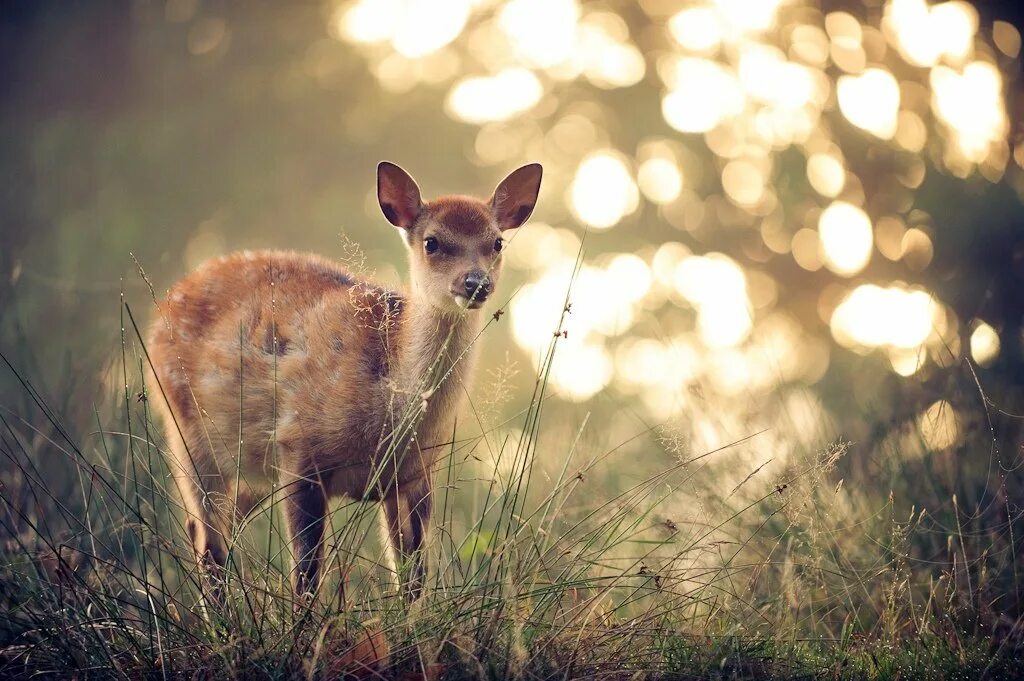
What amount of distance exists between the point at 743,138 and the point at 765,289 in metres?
1.74

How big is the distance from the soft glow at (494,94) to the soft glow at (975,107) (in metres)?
6.68

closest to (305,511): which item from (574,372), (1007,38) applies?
(574,372)

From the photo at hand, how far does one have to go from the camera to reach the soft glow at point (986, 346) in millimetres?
5500

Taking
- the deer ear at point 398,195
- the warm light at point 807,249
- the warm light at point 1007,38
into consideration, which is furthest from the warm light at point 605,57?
the deer ear at point 398,195

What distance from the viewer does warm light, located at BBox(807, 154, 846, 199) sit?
961 cm

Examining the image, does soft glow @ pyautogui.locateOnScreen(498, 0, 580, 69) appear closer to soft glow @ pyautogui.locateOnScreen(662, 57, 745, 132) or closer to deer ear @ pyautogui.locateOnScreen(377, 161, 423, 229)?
soft glow @ pyautogui.locateOnScreen(662, 57, 745, 132)

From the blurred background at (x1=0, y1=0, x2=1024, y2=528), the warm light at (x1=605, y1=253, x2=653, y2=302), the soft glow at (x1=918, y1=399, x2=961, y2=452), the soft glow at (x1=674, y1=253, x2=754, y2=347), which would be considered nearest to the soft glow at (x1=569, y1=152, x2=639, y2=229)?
the blurred background at (x1=0, y1=0, x2=1024, y2=528)

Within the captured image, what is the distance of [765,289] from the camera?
437 inches

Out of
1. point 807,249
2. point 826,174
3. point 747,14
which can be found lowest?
point 807,249

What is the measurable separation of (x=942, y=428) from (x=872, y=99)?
4850 mm

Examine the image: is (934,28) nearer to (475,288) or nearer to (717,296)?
(717,296)

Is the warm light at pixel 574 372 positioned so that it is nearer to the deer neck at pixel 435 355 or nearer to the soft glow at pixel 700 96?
the deer neck at pixel 435 355

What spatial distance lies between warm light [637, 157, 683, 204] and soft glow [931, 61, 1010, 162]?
5314 mm

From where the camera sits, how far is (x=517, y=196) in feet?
16.6
